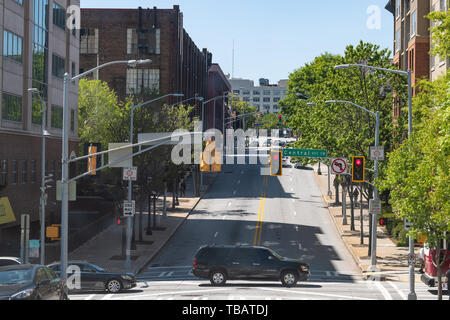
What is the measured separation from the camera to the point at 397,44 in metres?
65.1

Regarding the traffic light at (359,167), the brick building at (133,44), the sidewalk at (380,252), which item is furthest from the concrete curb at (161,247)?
the brick building at (133,44)

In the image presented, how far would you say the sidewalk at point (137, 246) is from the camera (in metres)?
41.9

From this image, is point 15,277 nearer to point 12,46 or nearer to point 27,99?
point 12,46

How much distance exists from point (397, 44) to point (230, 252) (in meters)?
40.4

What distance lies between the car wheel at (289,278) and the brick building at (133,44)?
56.2m

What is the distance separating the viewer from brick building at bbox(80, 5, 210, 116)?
86375 millimetres

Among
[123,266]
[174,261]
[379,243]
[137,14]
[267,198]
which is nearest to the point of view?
[123,266]

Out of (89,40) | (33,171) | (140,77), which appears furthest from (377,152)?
(89,40)

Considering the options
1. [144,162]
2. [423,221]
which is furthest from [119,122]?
[423,221]

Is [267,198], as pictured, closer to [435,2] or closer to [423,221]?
[435,2]

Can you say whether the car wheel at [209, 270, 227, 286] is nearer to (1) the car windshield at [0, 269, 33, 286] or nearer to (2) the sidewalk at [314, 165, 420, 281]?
→ (2) the sidewalk at [314, 165, 420, 281]

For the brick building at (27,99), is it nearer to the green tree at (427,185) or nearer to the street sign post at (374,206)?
the street sign post at (374,206)

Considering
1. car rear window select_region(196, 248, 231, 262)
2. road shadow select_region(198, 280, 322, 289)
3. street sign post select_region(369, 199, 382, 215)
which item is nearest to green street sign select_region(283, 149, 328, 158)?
street sign post select_region(369, 199, 382, 215)
